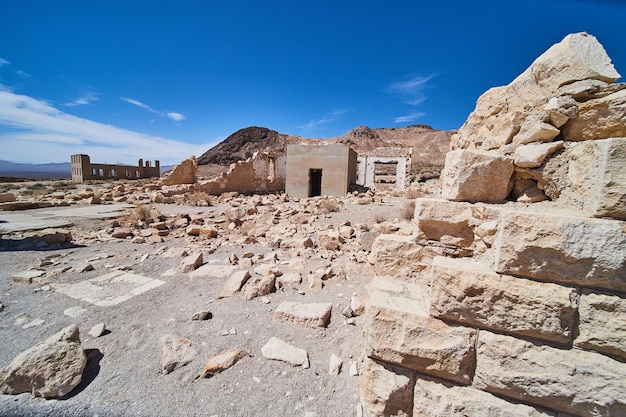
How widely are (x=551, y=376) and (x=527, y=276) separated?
1.72ft

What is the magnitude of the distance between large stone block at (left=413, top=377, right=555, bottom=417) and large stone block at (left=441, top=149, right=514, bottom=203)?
3.97 ft

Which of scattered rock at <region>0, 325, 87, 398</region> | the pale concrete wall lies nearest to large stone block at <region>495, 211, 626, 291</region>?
scattered rock at <region>0, 325, 87, 398</region>

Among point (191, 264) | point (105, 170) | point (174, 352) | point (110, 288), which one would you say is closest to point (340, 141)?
point (105, 170)

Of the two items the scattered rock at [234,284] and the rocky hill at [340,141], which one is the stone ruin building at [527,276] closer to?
the scattered rock at [234,284]

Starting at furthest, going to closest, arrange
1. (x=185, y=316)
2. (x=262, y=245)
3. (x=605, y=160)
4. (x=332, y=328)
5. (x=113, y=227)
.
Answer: (x=113, y=227), (x=262, y=245), (x=185, y=316), (x=332, y=328), (x=605, y=160)

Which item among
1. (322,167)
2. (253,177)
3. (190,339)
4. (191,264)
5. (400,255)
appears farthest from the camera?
(253,177)

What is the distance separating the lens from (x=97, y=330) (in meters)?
2.38

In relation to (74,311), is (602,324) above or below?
above

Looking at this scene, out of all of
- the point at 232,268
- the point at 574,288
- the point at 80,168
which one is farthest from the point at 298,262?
the point at 80,168

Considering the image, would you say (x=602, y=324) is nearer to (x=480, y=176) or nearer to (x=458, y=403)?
(x=458, y=403)

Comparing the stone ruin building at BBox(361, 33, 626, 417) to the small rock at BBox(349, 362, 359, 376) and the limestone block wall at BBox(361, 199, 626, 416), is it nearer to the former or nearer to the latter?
the limestone block wall at BBox(361, 199, 626, 416)

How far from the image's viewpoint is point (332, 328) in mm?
2504

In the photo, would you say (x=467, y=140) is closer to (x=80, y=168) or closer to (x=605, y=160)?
(x=605, y=160)

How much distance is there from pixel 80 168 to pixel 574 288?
27.7 m
